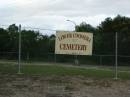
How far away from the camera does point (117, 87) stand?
1750cm

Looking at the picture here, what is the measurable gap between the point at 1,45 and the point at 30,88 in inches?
743

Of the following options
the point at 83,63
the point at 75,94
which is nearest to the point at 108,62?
the point at 83,63

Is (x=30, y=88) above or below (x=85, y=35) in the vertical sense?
below

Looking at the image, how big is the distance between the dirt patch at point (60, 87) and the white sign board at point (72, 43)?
1.69 meters

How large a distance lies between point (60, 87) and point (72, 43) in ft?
14.3

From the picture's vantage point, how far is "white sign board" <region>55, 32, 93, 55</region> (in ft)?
66.9

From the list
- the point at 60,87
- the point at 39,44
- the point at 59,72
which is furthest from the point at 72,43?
the point at 39,44

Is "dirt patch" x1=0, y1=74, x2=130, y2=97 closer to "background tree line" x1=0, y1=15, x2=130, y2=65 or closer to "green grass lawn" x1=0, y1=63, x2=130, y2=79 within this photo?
"green grass lawn" x1=0, y1=63, x2=130, y2=79

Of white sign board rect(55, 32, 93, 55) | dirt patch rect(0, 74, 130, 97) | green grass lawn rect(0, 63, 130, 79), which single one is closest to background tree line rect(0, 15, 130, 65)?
green grass lawn rect(0, 63, 130, 79)

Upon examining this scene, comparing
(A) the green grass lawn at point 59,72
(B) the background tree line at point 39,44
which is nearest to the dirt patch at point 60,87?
(A) the green grass lawn at point 59,72

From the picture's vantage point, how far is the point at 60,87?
1661cm

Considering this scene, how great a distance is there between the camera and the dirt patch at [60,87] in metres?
15.3

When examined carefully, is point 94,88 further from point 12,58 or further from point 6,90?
point 12,58

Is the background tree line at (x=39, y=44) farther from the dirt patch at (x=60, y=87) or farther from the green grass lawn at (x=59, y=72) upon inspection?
the dirt patch at (x=60, y=87)
